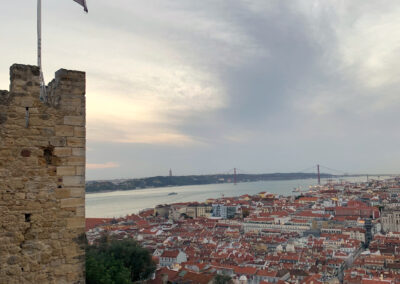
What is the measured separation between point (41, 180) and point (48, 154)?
0.68 feet

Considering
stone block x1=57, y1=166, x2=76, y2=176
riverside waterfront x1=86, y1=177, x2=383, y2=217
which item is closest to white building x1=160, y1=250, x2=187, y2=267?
stone block x1=57, y1=166, x2=76, y2=176

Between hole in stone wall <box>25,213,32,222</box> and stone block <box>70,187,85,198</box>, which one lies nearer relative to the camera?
hole in stone wall <box>25,213,32,222</box>

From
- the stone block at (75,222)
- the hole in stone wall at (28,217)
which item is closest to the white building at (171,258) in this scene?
the stone block at (75,222)

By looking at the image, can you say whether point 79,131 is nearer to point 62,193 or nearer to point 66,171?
point 66,171

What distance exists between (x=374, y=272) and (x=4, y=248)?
27.8m

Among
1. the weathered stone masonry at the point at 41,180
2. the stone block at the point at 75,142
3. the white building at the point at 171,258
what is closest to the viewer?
Result: the weathered stone masonry at the point at 41,180

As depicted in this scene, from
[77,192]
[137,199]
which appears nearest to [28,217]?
[77,192]

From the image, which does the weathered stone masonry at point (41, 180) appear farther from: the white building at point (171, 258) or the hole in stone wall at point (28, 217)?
the white building at point (171, 258)

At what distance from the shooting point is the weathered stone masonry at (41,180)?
9.31 feet

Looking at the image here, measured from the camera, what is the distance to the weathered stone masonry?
284 centimetres

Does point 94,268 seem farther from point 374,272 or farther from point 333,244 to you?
point 333,244

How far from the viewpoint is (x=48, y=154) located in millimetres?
3035

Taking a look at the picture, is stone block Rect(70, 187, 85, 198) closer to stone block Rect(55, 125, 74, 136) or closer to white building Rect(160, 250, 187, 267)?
stone block Rect(55, 125, 74, 136)

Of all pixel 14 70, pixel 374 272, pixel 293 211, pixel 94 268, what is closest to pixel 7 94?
pixel 14 70
